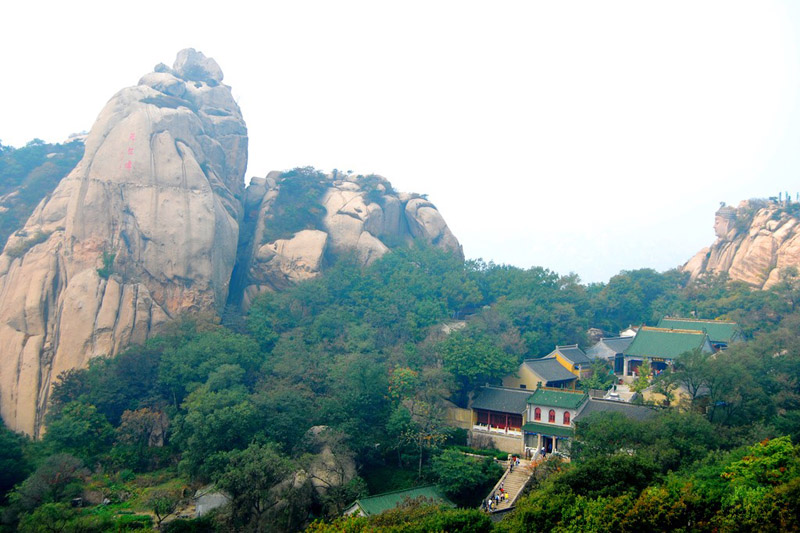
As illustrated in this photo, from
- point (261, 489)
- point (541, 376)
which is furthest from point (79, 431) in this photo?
point (541, 376)

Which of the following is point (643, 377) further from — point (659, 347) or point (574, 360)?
point (574, 360)

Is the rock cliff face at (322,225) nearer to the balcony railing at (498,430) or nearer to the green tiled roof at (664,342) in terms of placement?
the balcony railing at (498,430)

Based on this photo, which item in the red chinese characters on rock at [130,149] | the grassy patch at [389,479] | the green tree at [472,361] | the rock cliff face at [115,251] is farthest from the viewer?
the red chinese characters on rock at [130,149]

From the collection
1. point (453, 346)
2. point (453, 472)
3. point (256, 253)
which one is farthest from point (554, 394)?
point (256, 253)

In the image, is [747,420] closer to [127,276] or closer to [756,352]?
[756,352]

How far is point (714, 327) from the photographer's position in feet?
106

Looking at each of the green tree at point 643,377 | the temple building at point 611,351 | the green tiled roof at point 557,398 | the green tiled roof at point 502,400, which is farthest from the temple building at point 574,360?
the green tiled roof at point 557,398

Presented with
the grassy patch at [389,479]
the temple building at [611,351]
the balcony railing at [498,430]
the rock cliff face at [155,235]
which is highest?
the rock cliff face at [155,235]

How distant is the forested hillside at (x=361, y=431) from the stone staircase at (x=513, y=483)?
53 cm

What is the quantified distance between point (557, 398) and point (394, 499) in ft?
30.1

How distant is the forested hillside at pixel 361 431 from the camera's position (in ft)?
45.6

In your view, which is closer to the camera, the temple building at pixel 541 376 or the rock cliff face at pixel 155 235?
the rock cliff face at pixel 155 235

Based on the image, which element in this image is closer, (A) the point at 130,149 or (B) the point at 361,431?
(B) the point at 361,431

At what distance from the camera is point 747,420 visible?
20359 millimetres
